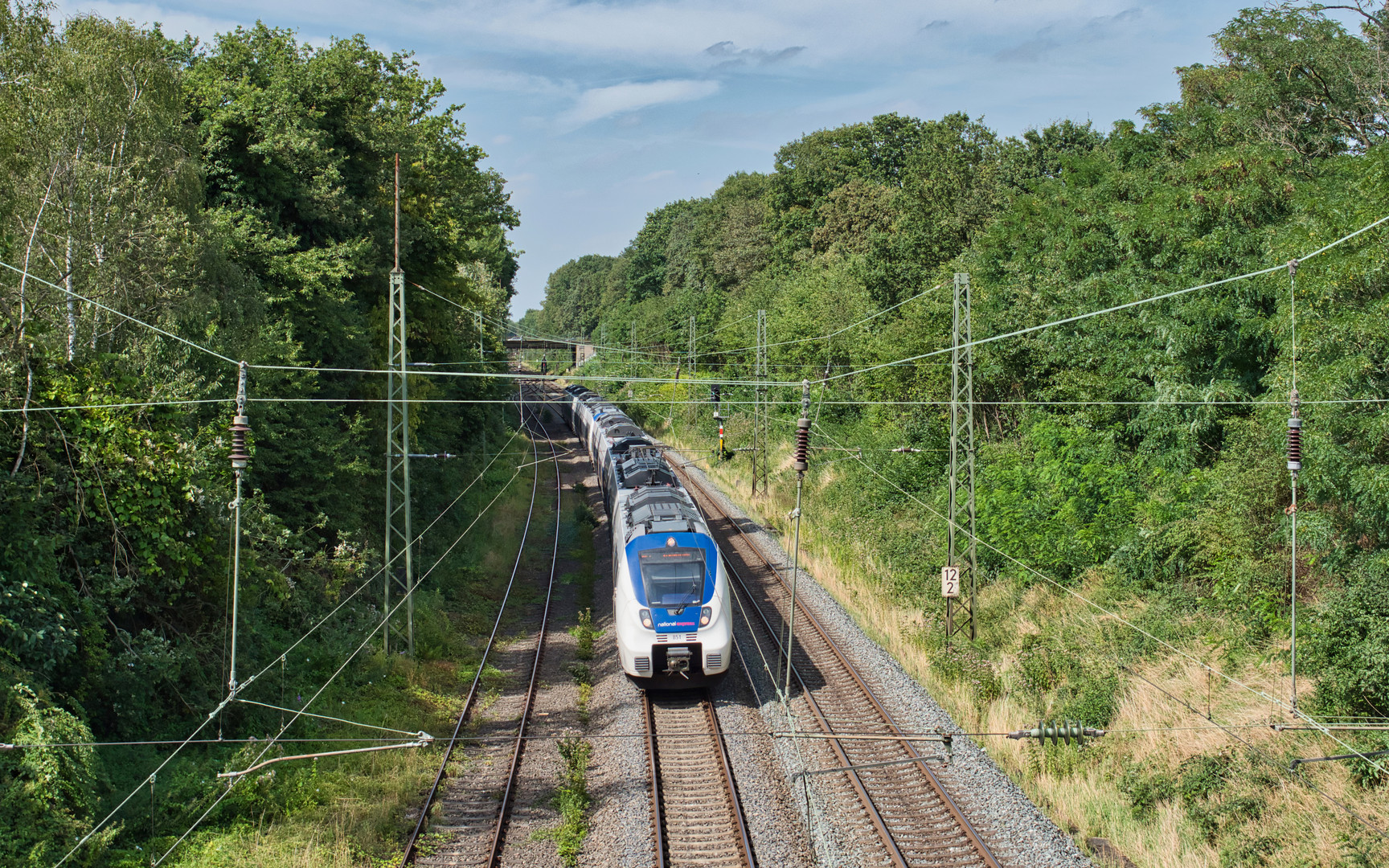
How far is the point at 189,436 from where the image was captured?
13.9 m

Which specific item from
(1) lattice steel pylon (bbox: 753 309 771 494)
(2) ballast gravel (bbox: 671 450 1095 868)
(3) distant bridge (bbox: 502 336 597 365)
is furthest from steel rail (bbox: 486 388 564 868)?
(3) distant bridge (bbox: 502 336 597 365)

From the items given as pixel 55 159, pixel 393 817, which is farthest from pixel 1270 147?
pixel 55 159

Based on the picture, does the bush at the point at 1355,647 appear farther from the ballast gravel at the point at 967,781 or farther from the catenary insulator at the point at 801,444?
the catenary insulator at the point at 801,444

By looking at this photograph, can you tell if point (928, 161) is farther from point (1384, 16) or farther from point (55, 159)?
point (55, 159)

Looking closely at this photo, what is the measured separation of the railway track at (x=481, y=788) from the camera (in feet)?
35.7

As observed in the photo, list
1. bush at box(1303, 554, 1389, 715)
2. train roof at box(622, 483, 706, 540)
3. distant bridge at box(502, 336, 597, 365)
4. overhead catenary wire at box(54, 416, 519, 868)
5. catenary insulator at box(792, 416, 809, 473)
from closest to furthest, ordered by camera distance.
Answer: overhead catenary wire at box(54, 416, 519, 868)
catenary insulator at box(792, 416, 809, 473)
bush at box(1303, 554, 1389, 715)
train roof at box(622, 483, 706, 540)
distant bridge at box(502, 336, 597, 365)

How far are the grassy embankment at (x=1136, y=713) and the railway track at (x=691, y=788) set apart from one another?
4.22 meters

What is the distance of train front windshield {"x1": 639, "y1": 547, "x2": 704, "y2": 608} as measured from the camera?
48.1ft

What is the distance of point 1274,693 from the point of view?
1355 centimetres

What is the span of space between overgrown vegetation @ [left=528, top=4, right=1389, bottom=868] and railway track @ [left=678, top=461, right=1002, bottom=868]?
157cm

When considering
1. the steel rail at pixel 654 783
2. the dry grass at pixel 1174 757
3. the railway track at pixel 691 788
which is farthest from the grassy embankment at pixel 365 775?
the dry grass at pixel 1174 757

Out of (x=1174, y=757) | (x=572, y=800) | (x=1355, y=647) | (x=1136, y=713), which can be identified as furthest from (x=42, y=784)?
(x=1355, y=647)

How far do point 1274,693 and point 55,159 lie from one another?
21.2 meters

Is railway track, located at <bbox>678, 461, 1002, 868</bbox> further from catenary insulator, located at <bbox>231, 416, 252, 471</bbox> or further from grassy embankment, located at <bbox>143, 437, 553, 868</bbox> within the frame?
catenary insulator, located at <bbox>231, 416, 252, 471</bbox>
